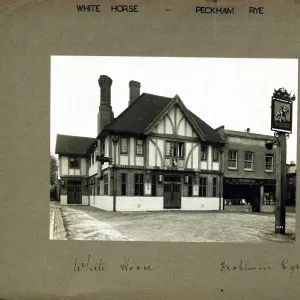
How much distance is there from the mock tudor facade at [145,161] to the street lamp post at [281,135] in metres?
0.64

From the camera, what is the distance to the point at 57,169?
2.50 meters

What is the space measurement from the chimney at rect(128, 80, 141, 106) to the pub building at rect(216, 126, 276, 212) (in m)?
1.07

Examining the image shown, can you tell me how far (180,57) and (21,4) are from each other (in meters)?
1.76

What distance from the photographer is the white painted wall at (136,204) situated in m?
2.62

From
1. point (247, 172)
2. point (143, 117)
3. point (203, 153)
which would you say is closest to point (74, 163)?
point (143, 117)

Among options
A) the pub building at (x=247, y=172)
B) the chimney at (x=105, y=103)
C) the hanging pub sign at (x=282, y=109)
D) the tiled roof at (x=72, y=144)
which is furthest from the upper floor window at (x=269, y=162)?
the tiled roof at (x=72, y=144)

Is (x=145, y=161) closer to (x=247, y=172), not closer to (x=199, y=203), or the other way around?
(x=199, y=203)

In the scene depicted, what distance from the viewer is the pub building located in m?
2.55

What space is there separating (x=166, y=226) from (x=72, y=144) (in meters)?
1.50

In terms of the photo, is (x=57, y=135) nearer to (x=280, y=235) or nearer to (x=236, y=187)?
(x=236, y=187)

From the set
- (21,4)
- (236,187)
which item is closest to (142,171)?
(236,187)

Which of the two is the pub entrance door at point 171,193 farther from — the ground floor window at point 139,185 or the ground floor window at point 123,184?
the ground floor window at point 123,184
